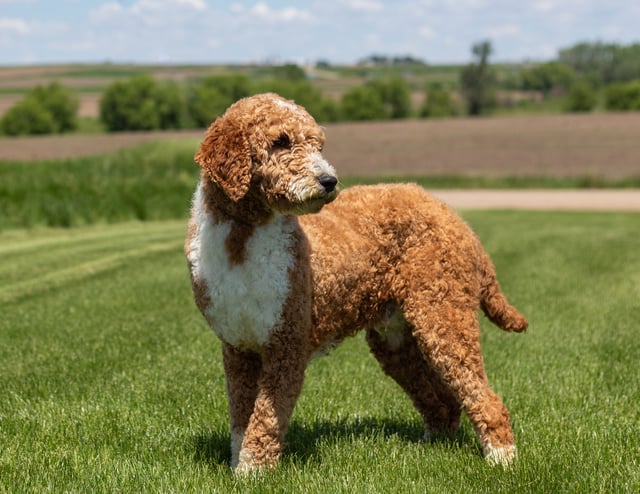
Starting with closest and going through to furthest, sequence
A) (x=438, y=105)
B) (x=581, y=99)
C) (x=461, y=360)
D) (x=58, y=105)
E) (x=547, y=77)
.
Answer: (x=461, y=360) → (x=58, y=105) → (x=581, y=99) → (x=438, y=105) → (x=547, y=77)

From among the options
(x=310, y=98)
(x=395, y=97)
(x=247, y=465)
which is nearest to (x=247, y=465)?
(x=247, y=465)

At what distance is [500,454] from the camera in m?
4.57

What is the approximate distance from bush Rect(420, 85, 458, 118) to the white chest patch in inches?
3031

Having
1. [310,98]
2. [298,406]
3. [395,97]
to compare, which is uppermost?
[298,406]

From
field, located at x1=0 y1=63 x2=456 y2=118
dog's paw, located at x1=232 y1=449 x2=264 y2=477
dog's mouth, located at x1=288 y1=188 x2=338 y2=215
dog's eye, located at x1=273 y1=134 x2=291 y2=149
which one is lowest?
field, located at x1=0 y1=63 x2=456 y2=118

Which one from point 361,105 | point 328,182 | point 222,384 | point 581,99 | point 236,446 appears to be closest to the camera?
point 328,182

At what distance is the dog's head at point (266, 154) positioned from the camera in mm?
3930

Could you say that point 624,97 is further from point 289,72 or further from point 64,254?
point 64,254

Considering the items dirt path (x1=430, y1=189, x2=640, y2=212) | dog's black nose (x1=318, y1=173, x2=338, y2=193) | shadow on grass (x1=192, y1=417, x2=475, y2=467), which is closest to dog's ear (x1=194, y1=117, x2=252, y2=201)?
dog's black nose (x1=318, y1=173, x2=338, y2=193)

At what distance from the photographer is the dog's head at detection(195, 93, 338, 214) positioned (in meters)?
3.93

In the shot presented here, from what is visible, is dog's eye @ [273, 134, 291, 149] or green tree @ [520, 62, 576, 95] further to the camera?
green tree @ [520, 62, 576, 95]

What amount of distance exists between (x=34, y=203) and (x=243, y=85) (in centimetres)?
5163

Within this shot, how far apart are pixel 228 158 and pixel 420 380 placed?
6.77ft

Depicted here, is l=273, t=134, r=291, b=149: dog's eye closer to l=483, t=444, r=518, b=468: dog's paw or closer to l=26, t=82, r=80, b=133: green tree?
l=483, t=444, r=518, b=468: dog's paw
